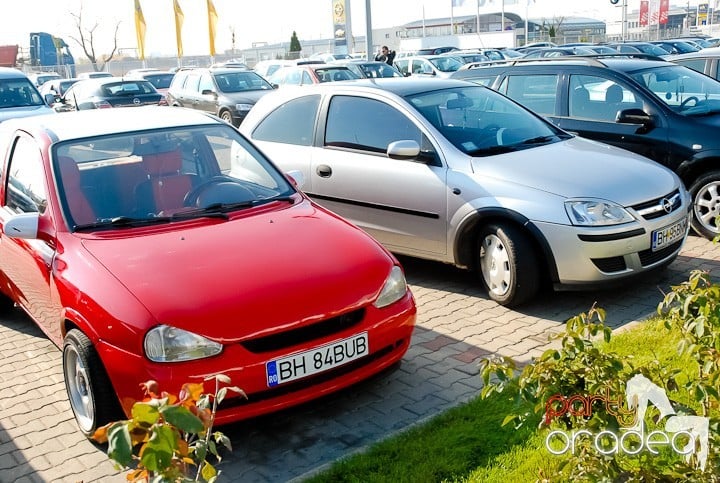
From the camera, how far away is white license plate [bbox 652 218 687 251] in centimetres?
581

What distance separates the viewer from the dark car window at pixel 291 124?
24.2ft

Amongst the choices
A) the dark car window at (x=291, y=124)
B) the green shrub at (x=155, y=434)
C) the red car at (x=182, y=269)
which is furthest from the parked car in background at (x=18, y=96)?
the green shrub at (x=155, y=434)

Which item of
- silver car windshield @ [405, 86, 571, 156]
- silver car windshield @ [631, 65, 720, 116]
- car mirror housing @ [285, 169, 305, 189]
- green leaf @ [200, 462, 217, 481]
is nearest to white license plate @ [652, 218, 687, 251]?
silver car windshield @ [405, 86, 571, 156]

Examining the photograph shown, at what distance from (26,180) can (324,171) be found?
270 centimetres

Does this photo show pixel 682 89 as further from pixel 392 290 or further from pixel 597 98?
pixel 392 290

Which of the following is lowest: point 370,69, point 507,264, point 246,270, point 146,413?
point 507,264

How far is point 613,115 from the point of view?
805 cm

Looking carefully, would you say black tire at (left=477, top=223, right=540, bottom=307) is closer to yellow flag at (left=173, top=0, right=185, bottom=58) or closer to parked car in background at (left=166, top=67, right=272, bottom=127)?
parked car in background at (left=166, top=67, right=272, bottom=127)

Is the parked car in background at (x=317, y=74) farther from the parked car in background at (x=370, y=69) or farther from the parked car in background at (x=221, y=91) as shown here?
the parked car in background at (x=221, y=91)

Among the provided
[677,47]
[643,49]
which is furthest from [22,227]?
[677,47]

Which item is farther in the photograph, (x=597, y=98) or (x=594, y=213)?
(x=597, y=98)

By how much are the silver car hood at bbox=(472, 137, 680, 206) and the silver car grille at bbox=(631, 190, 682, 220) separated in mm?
41

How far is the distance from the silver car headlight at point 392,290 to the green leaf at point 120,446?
2.41 metres

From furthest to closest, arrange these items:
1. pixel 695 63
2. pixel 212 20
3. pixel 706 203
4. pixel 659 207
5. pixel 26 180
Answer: pixel 212 20, pixel 695 63, pixel 706 203, pixel 659 207, pixel 26 180
